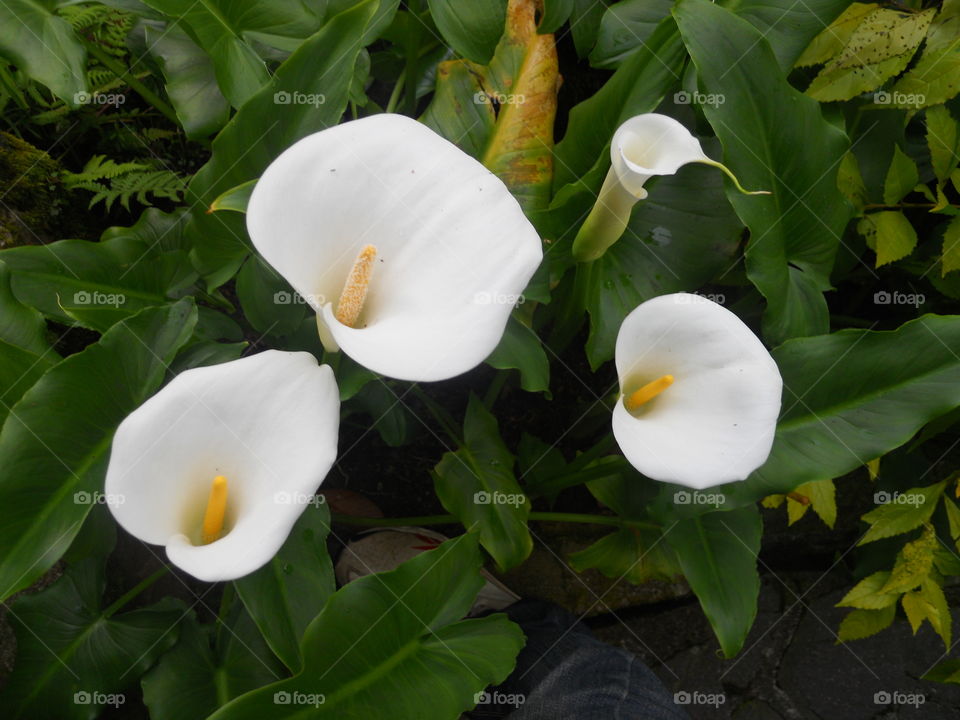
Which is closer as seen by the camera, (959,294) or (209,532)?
(209,532)

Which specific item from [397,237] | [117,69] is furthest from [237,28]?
[397,237]

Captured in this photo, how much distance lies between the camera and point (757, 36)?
3.46 feet

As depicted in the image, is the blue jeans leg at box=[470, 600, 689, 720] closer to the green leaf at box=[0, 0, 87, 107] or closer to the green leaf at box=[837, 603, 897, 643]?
the green leaf at box=[837, 603, 897, 643]

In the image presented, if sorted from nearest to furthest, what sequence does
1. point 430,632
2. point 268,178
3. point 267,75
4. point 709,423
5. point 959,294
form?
point 268,178, point 709,423, point 430,632, point 267,75, point 959,294

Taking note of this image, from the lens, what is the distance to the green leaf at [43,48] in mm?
1100

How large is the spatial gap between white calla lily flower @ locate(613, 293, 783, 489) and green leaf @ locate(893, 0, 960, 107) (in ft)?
2.26

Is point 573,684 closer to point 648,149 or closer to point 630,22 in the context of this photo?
point 648,149

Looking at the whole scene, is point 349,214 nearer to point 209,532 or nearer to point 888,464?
point 209,532

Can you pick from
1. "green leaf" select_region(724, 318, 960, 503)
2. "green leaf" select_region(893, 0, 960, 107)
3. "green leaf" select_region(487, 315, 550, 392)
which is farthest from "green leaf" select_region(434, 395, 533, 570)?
"green leaf" select_region(893, 0, 960, 107)

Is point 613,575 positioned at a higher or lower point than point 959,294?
lower

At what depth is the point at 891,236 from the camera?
130 centimetres

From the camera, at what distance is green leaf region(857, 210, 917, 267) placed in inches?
50.8

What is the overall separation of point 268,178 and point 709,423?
0.59 m

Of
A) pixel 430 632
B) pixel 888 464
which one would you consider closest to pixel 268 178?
pixel 430 632
